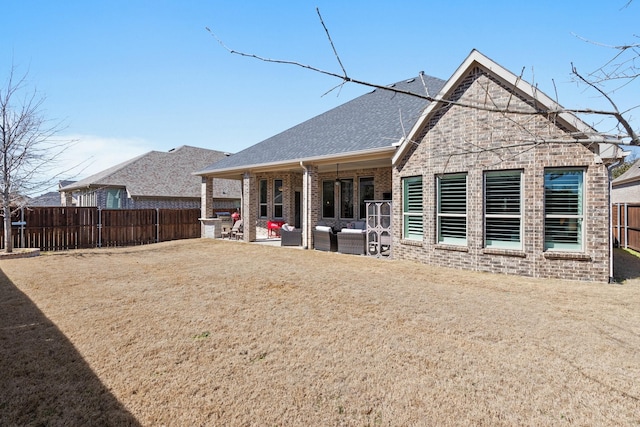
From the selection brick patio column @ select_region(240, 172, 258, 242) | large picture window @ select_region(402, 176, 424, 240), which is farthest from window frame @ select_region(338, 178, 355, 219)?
large picture window @ select_region(402, 176, 424, 240)

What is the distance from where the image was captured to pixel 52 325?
5.06m

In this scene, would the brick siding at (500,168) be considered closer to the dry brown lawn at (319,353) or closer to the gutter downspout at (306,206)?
the dry brown lawn at (319,353)

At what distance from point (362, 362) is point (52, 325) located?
4.65 meters

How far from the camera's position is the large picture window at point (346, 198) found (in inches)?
665

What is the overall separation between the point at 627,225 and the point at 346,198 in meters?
12.8

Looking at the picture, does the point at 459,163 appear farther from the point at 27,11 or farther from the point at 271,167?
the point at 27,11

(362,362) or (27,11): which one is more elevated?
(27,11)

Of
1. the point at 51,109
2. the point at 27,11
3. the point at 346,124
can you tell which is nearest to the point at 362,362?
the point at 27,11

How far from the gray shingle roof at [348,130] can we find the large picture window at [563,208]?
468 centimetres

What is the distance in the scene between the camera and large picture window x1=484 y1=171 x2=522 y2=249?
28.8ft

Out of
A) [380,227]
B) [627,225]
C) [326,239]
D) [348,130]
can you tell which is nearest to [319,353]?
[380,227]

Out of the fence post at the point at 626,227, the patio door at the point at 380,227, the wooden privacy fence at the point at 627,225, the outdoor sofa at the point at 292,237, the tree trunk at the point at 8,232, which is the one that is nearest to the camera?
the patio door at the point at 380,227

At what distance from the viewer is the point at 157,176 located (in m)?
25.8

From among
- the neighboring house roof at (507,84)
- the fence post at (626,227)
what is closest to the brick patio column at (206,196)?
the neighboring house roof at (507,84)
